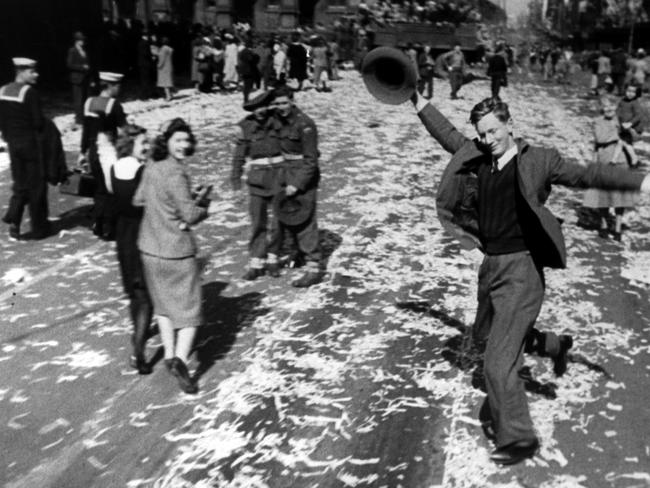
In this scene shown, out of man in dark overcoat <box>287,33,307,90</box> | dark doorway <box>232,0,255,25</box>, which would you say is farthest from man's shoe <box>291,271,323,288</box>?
dark doorway <box>232,0,255,25</box>

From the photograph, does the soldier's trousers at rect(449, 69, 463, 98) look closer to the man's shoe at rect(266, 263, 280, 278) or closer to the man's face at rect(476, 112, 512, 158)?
the man's shoe at rect(266, 263, 280, 278)

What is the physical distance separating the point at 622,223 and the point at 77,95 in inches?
431

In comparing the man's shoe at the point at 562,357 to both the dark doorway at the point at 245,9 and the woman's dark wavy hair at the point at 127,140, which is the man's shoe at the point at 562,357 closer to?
the woman's dark wavy hair at the point at 127,140

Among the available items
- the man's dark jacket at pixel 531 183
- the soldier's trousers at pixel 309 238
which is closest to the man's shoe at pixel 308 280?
the soldier's trousers at pixel 309 238

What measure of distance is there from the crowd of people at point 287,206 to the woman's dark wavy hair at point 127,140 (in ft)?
0.06

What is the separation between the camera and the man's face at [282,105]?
7.52 metres

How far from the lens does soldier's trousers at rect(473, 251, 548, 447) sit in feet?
14.5

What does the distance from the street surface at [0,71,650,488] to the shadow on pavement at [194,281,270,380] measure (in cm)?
2

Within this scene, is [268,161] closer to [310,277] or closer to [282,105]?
[282,105]

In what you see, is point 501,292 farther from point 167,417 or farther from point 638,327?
point 638,327

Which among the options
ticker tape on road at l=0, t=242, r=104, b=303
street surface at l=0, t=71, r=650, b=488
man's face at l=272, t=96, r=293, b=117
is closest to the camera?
street surface at l=0, t=71, r=650, b=488

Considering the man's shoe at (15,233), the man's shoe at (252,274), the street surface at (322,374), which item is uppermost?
the man's shoe at (15,233)

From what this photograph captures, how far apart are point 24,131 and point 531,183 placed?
6298 millimetres

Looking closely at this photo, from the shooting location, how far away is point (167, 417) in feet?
16.7
